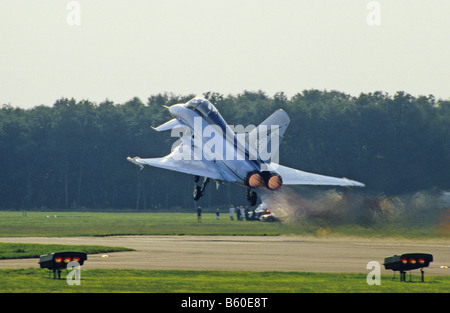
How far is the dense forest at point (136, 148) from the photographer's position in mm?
113188

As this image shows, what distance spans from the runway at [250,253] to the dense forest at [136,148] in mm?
52952

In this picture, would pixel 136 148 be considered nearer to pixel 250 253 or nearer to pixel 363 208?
pixel 363 208

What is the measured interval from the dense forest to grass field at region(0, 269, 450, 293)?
68.9 meters

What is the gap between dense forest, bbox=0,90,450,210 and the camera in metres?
113

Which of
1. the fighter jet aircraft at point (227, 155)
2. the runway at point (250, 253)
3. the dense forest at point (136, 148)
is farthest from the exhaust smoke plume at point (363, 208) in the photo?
the dense forest at point (136, 148)

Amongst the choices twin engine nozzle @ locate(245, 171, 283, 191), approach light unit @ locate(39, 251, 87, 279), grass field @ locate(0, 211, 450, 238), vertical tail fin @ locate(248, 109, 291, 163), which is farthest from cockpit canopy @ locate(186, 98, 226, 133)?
approach light unit @ locate(39, 251, 87, 279)

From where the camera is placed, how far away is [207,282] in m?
28.4

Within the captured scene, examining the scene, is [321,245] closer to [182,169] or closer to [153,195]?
[182,169]

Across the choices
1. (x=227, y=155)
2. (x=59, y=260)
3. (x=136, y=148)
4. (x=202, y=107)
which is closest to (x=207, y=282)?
(x=59, y=260)

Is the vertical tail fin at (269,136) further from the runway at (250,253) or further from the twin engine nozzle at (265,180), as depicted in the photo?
the runway at (250,253)

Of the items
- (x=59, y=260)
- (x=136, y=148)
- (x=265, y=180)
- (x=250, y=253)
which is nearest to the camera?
(x=59, y=260)

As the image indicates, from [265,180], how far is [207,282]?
702 inches

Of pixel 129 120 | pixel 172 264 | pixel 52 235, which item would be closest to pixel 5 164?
pixel 129 120

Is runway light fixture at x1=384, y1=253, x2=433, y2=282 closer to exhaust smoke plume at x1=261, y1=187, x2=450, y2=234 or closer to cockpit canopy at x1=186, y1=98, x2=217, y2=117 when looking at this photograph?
exhaust smoke plume at x1=261, y1=187, x2=450, y2=234
